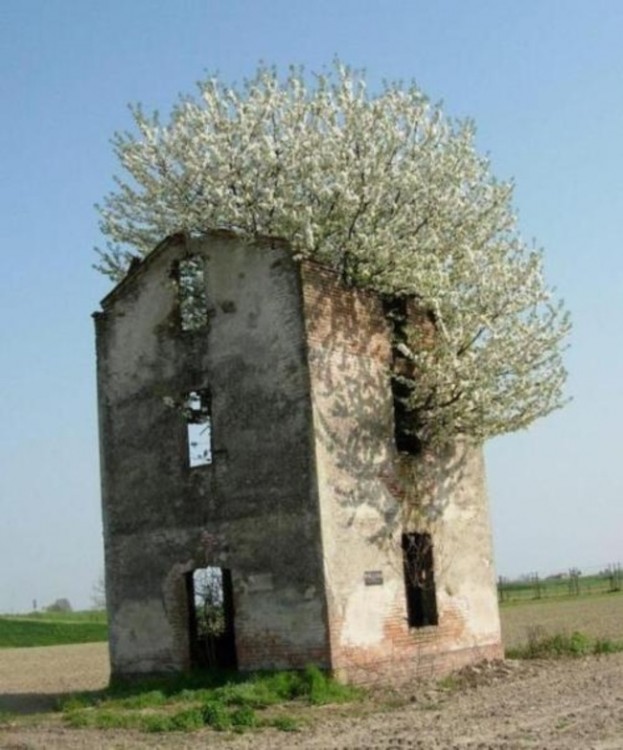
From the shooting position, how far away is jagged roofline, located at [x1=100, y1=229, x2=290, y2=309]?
2011cm

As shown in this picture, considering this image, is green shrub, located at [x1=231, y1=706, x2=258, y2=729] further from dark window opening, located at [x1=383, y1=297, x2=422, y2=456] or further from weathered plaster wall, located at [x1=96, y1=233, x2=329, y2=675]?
dark window opening, located at [x1=383, y1=297, x2=422, y2=456]

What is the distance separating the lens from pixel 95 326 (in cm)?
2266

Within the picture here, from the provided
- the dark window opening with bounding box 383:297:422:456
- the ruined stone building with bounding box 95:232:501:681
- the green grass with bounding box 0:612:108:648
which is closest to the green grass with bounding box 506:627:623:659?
the ruined stone building with bounding box 95:232:501:681

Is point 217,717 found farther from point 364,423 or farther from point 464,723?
point 364,423

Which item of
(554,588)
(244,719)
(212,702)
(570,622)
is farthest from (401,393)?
(554,588)

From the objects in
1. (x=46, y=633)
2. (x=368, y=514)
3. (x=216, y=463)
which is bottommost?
(x=46, y=633)

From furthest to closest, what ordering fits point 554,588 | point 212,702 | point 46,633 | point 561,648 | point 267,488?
point 554,588 < point 46,633 < point 561,648 < point 267,488 < point 212,702

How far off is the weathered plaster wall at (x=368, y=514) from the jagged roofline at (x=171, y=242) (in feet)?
3.82

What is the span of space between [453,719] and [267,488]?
19.2 ft

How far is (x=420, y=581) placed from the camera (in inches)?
832

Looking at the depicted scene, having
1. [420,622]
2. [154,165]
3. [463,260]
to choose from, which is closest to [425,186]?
[463,260]

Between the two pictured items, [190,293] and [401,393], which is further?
[190,293]

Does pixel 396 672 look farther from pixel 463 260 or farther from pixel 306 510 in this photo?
pixel 463 260

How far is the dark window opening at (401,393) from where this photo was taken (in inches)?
842
